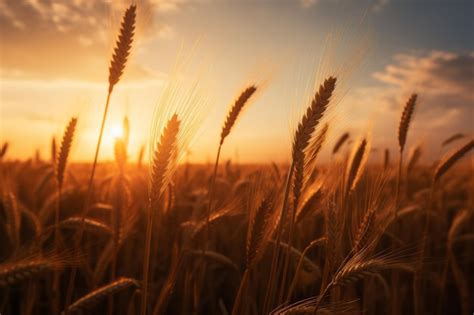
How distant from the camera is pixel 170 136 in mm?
1498

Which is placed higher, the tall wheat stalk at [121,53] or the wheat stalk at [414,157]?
the tall wheat stalk at [121,53]

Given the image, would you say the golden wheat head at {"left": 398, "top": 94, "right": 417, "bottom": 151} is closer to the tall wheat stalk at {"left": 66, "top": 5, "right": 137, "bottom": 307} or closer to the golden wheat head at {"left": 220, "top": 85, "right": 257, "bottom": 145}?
the golden wheat head at {"left": 220, "top": 85, "right": 257, "bottom": 145}

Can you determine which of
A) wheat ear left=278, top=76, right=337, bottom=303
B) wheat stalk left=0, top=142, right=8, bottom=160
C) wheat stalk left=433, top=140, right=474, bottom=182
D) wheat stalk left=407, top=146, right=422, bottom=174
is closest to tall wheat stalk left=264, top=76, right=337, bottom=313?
wheat ear left=278, top=76, right=337, bottom=303

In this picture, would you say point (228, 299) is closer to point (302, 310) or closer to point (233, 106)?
point (233, 106)

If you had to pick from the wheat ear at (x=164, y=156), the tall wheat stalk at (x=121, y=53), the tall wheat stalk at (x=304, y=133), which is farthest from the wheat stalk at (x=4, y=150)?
the tall wheat stalk at (x=304, y=133)

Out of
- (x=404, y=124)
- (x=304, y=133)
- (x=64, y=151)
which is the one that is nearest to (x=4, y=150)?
(x=64, y=151)

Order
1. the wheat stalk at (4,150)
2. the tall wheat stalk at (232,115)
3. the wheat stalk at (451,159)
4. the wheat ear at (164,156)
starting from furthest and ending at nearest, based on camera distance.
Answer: the wheat stalk at (4,150) → the wheat stalk at (451,159) → the tall wheat stalk at (232,115) → the wheat ear at (164,156)

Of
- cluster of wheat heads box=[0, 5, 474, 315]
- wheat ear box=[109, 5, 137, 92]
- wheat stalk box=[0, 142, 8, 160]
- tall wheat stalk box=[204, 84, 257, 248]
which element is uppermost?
wheat ear box=[109, 5, 137, 92]

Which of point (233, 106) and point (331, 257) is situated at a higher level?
point (233, 106)

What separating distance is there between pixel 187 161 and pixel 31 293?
2.98 metres

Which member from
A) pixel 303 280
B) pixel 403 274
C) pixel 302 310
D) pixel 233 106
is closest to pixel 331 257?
pixel 302 310

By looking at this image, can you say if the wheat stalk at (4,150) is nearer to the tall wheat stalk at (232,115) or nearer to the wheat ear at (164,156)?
the tall wheat stalk at (232,115)

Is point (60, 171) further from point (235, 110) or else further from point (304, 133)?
point (304, 133)

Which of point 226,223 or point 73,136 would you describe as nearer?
point 73,136
